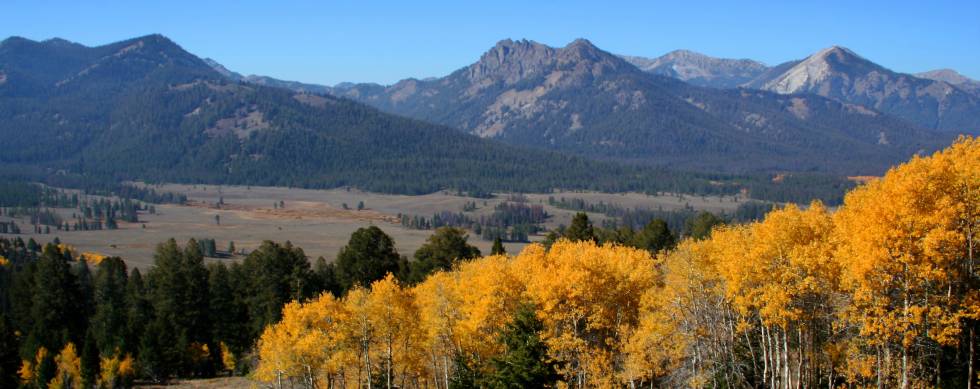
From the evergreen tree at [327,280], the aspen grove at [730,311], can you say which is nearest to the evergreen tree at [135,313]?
the evergreen tree at [327,280]

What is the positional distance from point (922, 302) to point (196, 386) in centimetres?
5469

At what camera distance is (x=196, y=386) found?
6366 centimetres

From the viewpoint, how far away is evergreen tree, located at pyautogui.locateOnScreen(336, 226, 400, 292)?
77.0 meters

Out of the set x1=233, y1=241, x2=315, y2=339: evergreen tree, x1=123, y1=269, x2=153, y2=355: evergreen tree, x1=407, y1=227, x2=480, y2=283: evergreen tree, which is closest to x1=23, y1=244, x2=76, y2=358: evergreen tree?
x1=123, y1=269, x2=153, y2=355: evergreen tree

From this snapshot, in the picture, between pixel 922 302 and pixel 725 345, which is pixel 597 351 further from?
pixel 922 302

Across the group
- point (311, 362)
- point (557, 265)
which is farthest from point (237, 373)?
point (557, 265)

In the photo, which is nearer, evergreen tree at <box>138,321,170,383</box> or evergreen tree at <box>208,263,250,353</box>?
evergreen tree at <box>138,321,170,383</box>

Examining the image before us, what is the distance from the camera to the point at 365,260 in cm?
7706

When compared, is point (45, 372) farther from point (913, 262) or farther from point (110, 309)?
point (913, 262)

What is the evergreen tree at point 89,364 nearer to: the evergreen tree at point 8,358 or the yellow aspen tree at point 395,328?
the evergreen tree at point 8,358

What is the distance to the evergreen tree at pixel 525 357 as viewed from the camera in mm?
37875

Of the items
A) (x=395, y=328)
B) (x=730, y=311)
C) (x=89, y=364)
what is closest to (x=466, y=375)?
(x=395, y=328)

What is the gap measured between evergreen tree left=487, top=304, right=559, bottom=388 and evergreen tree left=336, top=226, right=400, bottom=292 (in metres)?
39.0

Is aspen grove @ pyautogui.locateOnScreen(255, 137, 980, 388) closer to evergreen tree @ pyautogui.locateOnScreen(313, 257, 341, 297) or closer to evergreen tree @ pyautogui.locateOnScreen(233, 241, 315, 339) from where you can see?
evergreen tree @ pyautogui.locateOnScreen(233, 241, 315, 339)
